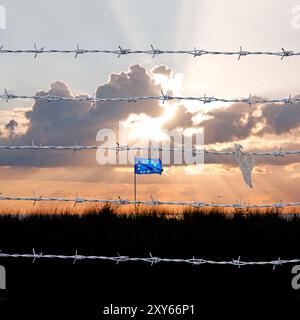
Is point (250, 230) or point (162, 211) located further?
point (162, 211)

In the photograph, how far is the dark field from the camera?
201 inches

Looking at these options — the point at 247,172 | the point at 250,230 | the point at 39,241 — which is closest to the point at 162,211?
the point at 250,230

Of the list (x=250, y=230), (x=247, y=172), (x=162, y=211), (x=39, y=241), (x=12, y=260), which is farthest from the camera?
(x=162, y=211)

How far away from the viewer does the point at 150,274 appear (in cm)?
531

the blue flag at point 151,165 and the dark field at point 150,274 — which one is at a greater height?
the blue flag at point 151,165

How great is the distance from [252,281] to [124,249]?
1.38 metres

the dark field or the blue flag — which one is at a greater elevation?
the blue flag

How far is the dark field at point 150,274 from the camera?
5.11 m

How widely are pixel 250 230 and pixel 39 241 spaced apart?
256 centimetres
